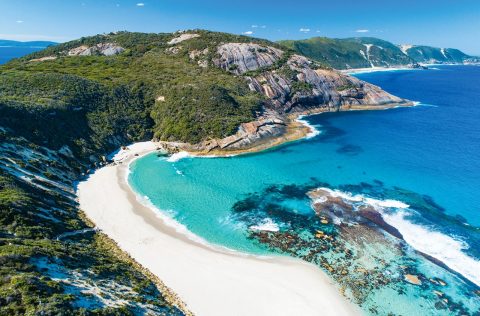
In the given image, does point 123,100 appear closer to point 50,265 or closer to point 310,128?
point 310,128

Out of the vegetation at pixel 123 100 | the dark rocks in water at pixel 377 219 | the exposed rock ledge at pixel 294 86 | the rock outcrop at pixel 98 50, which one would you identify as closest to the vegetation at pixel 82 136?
the vegetation at pixel 123 100

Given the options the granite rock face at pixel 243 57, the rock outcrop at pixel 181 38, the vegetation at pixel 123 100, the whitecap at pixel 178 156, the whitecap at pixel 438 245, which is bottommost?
the whitecap at pixel 438 245

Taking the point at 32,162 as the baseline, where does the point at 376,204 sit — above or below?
below

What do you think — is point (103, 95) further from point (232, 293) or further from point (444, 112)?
point (444, 112)

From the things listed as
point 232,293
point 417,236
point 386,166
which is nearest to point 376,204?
point 417,236

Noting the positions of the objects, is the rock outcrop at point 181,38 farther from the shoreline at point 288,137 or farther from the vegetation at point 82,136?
the shoreline at point 288,137
